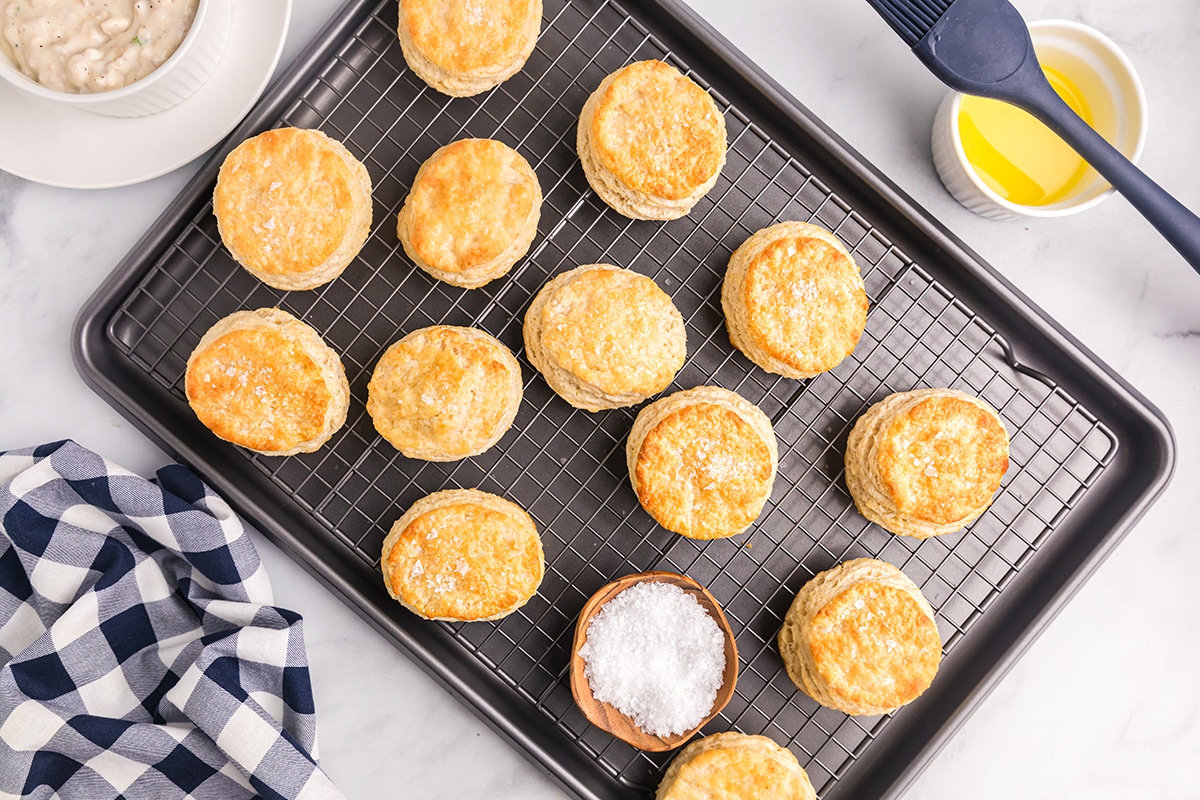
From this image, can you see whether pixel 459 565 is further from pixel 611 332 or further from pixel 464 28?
pixel 464 28

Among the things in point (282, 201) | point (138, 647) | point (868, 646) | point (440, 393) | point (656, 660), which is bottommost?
point (138, 647)

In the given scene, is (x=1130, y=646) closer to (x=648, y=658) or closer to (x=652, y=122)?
(x=648, y=658)

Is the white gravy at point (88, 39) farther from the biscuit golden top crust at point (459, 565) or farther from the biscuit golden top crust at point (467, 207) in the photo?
the biscuit golden top crust at point (459, 565)

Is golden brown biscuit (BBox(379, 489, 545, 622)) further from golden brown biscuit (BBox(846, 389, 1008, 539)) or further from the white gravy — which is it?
the white gravy

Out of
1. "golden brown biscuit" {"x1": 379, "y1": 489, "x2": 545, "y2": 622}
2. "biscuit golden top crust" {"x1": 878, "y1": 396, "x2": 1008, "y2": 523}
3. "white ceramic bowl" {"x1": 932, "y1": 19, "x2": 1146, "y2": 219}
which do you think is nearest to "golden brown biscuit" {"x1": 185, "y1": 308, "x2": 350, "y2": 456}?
"golden brown biscuit" {"x1": 379, "y1": 489, "x2": 545, "y2": 622}

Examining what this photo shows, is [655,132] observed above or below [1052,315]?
below

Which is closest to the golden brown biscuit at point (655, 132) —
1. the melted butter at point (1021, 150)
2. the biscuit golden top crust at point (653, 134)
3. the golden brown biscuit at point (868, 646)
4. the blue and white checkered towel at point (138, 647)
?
the biscuit golden top crust at point (653, 134)

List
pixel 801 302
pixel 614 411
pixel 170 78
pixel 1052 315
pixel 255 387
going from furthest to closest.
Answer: pixel 1052 315, pixel 614 411, pixel 801 302, pixel 255 387, pixel 170 78

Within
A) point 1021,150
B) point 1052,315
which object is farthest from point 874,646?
point 1021,150
